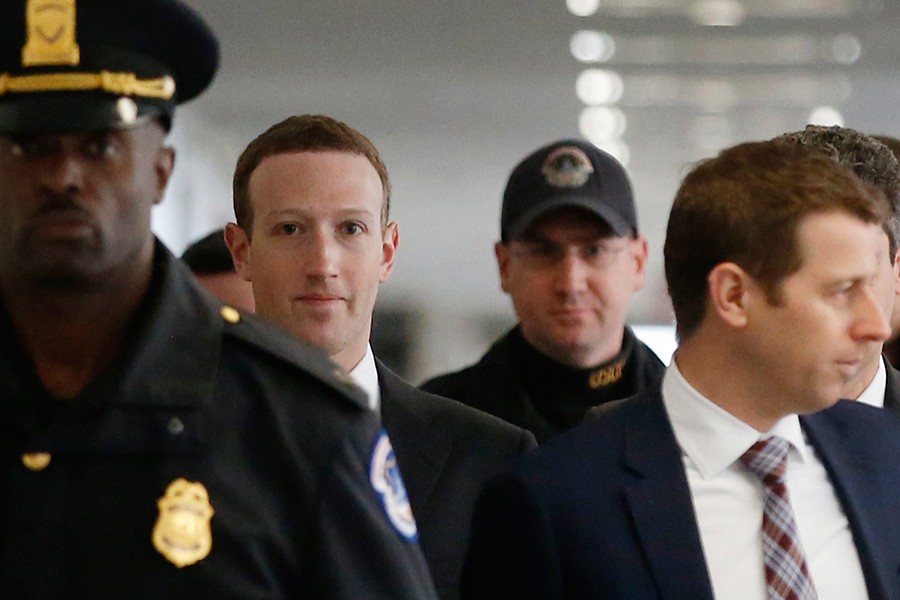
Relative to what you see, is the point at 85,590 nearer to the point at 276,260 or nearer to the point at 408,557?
the point at 408,557

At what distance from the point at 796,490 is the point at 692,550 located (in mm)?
220

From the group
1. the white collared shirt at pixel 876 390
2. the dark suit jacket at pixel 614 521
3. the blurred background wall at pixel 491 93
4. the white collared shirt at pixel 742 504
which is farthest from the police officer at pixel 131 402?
the blurred background wall at pixel 491 93

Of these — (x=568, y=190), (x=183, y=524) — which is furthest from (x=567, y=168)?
(x=183, y=524)

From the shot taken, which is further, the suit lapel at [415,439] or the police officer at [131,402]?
the suit lapel at [415,439]

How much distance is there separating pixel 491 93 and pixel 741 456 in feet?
12.2

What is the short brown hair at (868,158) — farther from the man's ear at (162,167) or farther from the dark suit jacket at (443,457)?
the man's ear at (162,167)

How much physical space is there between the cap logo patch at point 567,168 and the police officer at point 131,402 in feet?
5.51

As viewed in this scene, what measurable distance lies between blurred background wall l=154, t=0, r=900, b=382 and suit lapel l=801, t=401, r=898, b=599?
3361 millimetres

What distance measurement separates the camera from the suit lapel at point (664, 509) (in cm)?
241

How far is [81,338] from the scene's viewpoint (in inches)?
78.0

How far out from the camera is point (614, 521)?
97.0 inches

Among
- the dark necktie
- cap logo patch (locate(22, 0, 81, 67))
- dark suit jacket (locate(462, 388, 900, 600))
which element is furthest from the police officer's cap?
the dark necktie

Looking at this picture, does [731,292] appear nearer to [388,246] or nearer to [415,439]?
[415,439]

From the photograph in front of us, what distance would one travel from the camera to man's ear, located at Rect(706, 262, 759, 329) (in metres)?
2.55
